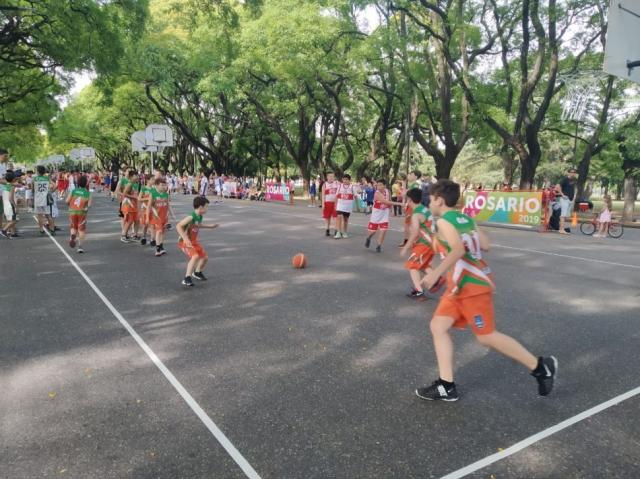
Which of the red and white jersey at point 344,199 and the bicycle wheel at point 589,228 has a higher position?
the red and white jersey at point 344,199

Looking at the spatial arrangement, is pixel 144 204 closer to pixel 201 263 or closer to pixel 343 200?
pixel 201 263

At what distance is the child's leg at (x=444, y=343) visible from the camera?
374 centimetres

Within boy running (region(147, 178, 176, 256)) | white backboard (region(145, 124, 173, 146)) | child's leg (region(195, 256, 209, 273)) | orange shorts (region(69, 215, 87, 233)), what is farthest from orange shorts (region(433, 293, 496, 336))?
white backboard (region(145, 124, 173, 146))

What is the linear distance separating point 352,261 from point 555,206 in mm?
9611

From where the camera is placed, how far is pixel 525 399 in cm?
387

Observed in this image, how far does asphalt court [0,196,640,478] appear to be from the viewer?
3078 mm

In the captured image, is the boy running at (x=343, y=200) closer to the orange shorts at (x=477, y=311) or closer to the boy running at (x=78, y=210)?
the boy running at (x=78, y=210)

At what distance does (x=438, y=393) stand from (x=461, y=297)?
0.79 m

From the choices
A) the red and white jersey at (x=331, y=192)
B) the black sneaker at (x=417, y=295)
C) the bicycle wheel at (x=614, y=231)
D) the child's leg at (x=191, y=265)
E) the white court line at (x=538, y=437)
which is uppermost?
the red and white jersey at (x=331, y=192)

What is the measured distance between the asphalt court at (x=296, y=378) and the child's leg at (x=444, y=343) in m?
0.27

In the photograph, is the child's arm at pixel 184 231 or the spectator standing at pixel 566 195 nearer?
the child's arm at pixel 184 231

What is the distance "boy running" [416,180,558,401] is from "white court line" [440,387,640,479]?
32 cm

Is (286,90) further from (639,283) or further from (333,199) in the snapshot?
(639,283)

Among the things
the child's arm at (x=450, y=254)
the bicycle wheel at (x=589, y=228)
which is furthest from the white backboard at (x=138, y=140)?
the child's arm at (x=450, y=254)
